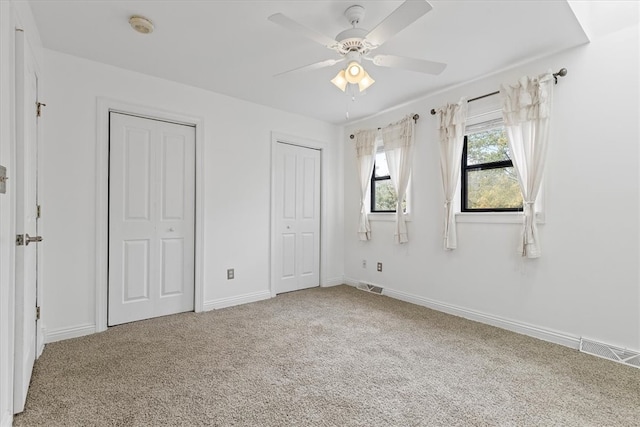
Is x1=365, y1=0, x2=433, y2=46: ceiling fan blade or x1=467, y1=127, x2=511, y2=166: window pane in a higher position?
x1=365, y1=0, x2=433, y2=46: ceiling fan blade

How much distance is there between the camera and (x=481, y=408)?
1.71 m

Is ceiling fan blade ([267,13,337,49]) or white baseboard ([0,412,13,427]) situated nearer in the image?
white baseboard ([0,412,13,427])

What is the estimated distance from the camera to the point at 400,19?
1.69m

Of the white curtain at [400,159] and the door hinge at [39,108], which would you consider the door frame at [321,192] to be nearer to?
the white curtain at [400,159]

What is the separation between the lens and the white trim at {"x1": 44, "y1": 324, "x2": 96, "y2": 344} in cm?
255

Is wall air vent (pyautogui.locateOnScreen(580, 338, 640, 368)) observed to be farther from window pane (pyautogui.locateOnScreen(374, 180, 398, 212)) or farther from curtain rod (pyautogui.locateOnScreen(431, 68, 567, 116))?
window pane (pyautogui.locateOnScreen(374, 180, 398, 212))

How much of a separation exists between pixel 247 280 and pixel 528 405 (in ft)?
9.52

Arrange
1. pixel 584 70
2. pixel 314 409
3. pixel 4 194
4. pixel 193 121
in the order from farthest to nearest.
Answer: pixel 193 121
pixel 584 70
pixel 314 409
pixel 4 194

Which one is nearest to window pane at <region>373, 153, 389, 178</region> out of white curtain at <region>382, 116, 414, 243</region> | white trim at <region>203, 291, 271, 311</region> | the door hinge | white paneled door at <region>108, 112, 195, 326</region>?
white curtain at <region>382, 116, 414, 243</region>

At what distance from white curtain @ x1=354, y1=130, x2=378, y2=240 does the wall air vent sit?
8.09 ft

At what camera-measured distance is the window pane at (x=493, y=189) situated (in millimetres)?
2966

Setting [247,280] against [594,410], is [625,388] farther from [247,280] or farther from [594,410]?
[247,280]

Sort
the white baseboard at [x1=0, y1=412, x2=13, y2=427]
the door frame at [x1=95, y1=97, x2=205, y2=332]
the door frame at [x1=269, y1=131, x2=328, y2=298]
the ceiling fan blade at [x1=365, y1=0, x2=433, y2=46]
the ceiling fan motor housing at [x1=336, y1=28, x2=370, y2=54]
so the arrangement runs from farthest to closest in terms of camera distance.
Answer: the door frame at [x1=269, y1=131, x2=328, y2=298] → the door frame at [x1=95, y1=97, x2=205, y2=332] → the ceiling fan motor housing at [x1=336, y1=28, x2=370, y2=54] → the ceiling fan blade at [x1=365, y1=0, x2=433, y2=46] → the white baseboard at [x1=0, y1=412, x2=13, y2=427]

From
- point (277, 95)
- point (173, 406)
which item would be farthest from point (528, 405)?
point (277, 95)
